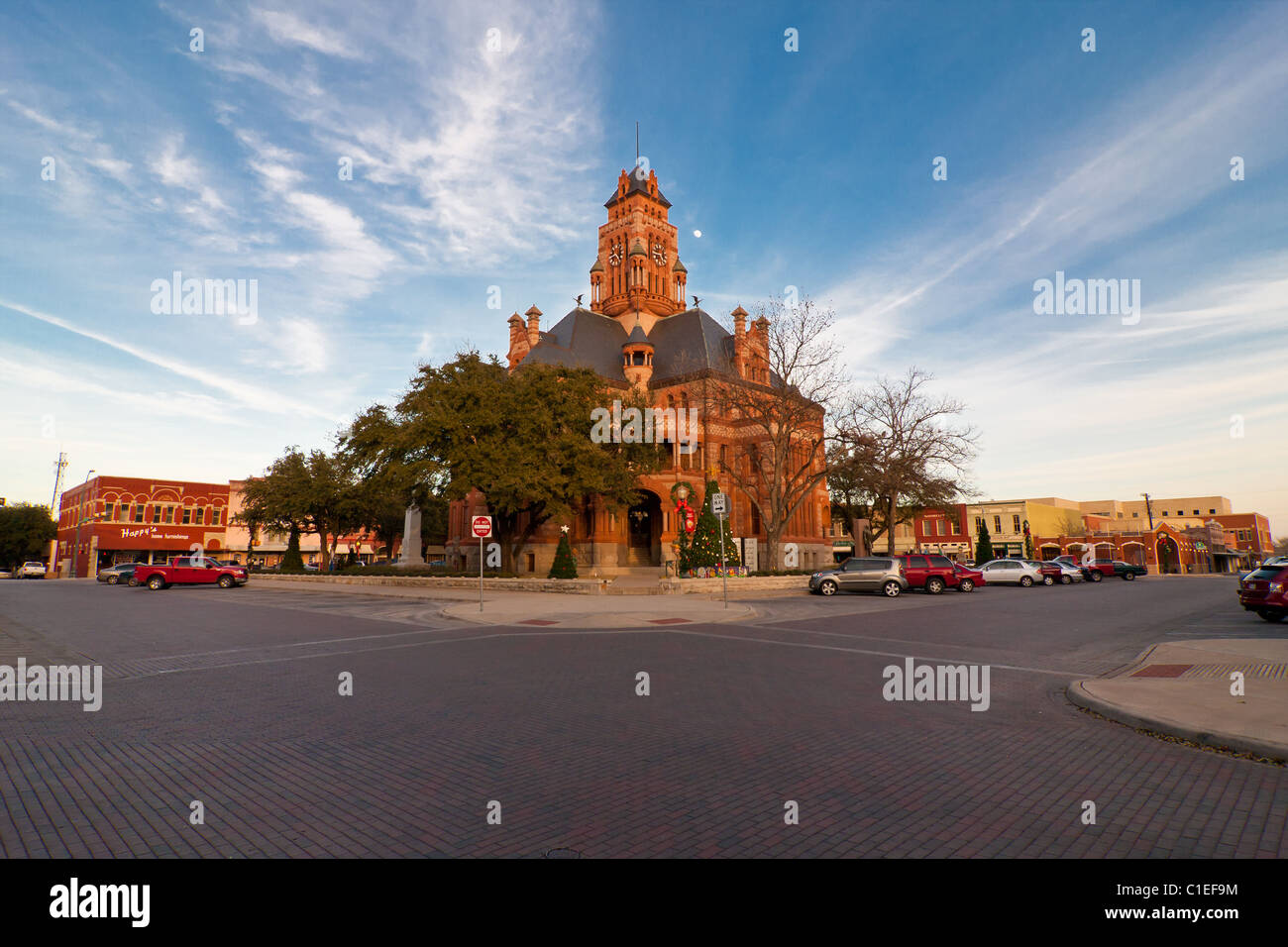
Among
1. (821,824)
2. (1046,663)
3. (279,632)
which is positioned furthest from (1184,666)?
(279,632)

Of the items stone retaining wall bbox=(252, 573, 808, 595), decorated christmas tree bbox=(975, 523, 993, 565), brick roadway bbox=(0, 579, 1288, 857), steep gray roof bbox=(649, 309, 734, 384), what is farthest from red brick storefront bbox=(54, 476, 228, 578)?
decorated christmas tree bbox=(975, 523, 993, 565)

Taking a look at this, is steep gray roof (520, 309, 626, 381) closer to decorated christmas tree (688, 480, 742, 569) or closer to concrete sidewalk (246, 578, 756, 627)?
decorated christmas tree (688, 480, 742, 569)

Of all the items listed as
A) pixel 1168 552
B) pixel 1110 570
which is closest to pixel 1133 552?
pixel 1168 552

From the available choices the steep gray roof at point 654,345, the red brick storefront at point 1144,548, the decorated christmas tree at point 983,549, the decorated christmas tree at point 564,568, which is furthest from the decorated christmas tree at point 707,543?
the red brick storefront at point 1144,548

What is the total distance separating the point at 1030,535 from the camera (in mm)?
77500

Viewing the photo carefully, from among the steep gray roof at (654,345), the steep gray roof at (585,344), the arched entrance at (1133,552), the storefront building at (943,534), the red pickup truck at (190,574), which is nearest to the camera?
the red pickup truck at (190,574)

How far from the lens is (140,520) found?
228ft

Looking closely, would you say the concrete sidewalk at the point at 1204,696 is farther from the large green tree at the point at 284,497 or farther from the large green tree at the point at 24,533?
the large green tree at the point at 24,533

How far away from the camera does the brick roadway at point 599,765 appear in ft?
13.4

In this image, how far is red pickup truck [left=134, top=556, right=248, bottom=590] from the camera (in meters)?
35.4

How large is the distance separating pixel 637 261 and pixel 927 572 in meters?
45.0

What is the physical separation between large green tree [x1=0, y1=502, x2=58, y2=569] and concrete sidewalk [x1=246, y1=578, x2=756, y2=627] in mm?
76932

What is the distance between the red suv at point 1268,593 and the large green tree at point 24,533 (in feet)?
343
